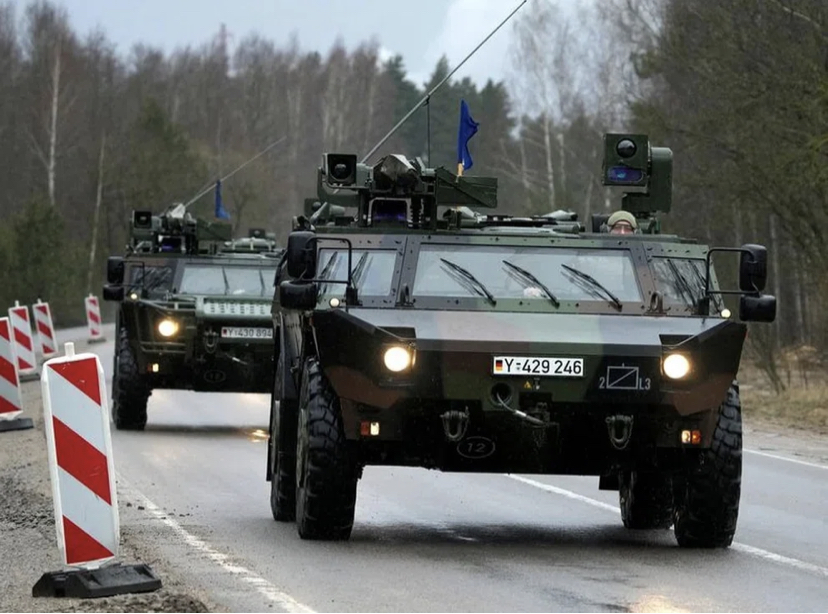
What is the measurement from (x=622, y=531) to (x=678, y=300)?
177cm

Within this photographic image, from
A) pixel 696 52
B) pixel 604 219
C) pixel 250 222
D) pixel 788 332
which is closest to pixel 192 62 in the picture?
pixel 250 222

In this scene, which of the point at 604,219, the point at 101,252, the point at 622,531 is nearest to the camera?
the point at 622,531

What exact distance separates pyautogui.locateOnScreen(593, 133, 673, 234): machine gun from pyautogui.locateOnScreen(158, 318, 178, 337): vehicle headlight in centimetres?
846

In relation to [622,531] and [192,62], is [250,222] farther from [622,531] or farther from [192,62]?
[622,531]

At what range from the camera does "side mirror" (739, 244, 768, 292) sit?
10.9 m

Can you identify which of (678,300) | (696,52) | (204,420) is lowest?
(204,420)

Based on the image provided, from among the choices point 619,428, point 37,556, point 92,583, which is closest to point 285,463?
point 37,556

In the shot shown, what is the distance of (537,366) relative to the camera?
34.1 ft

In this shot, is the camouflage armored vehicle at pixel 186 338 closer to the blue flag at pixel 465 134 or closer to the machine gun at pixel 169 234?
the machine gun at pixel 169 234

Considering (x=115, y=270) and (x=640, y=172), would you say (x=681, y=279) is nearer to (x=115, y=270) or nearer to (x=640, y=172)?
(x=640, y=172)

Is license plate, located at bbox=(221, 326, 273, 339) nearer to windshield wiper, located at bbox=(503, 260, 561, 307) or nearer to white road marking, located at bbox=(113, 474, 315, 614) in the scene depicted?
white road marking, located at bbox=(113, 474, 315, 614)

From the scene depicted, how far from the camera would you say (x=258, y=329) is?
2169 cm

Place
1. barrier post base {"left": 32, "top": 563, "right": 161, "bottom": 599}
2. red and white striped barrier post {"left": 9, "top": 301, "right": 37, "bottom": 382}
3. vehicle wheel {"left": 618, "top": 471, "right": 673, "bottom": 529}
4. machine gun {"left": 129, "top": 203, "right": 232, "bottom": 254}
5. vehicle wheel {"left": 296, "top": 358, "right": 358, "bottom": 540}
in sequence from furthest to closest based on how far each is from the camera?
red and white striped barrier post {"left": 9, "top": 301, "right": 37, "bottom": 382} < machine gun {"left": 129, "top": 203, "right": 232, "bottom": 254} < vehicle wheel {"left": 618, "top": 471, "right": 673, "bottom": 529} < vehicle wheel {"left": 296, "top": 358, "right": 358, "bottom": 540} < barrier post base {"left": 32, "top": 563, "right": 161, "bottom": 599}

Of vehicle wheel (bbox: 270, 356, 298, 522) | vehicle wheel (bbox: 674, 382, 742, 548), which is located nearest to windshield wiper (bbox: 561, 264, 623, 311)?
vehicle wheel (bbox: 674, 382, 742, 548)
